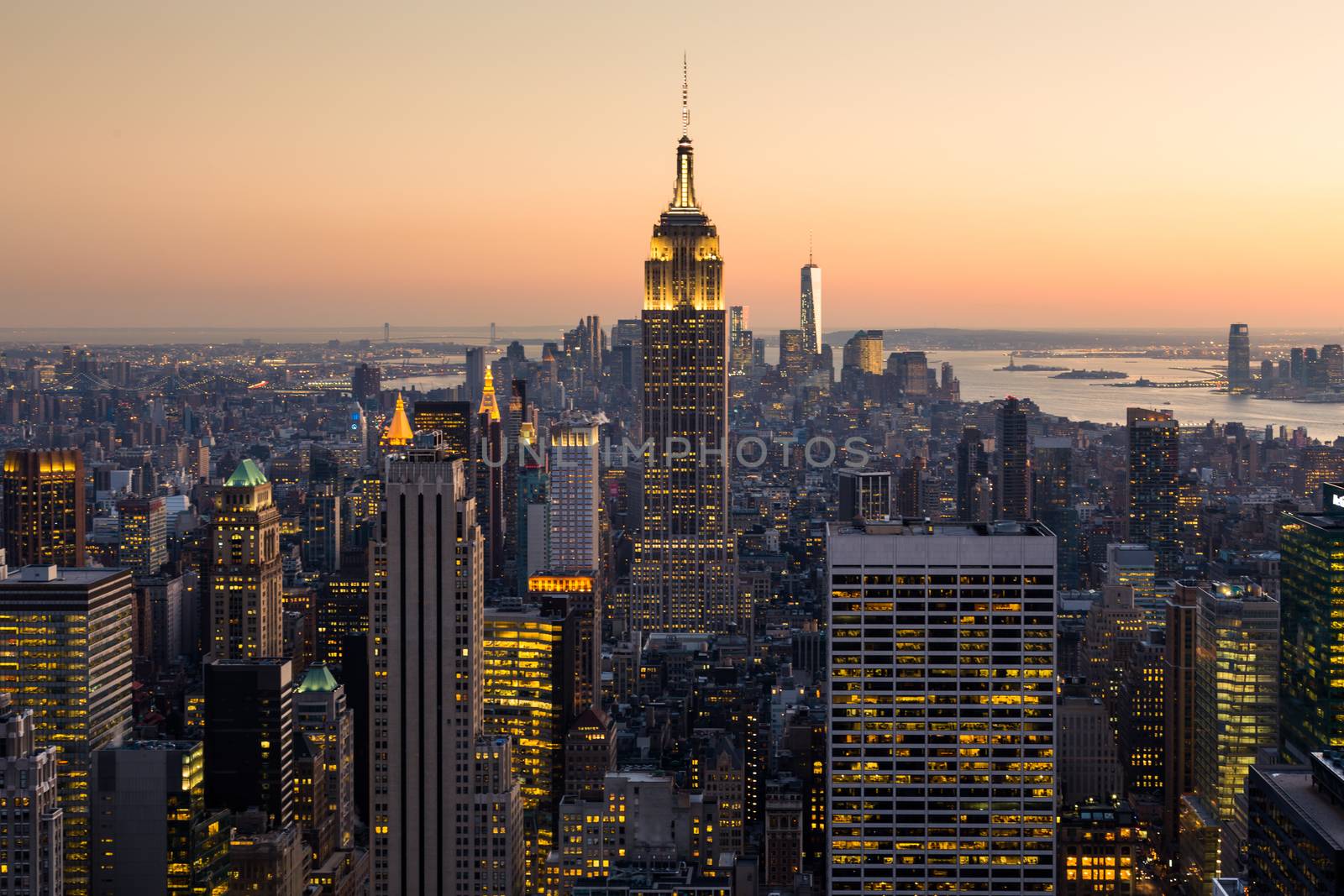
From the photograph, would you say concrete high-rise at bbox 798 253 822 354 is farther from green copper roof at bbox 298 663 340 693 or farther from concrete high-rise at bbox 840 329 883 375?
green copper roof at bbox 298 663 340 693

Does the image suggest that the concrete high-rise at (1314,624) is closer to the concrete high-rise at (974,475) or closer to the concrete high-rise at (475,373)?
the concrete high-rise at (974,475)

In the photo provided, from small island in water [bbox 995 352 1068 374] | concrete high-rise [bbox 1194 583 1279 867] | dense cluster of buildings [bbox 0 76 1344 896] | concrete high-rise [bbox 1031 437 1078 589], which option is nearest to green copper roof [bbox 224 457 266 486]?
dense cluster of buildings [bbox 0 76 1344 896]

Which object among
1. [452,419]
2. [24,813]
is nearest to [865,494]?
[452,419]

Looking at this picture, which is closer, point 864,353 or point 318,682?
point 318,682

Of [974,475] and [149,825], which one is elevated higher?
[974,475]

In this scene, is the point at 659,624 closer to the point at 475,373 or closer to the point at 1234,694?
the point at 475,373

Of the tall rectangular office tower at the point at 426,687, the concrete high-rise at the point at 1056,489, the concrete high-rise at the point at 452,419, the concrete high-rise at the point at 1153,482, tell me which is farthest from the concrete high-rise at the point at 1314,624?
the concrete high-rise at the point at 1056,489
